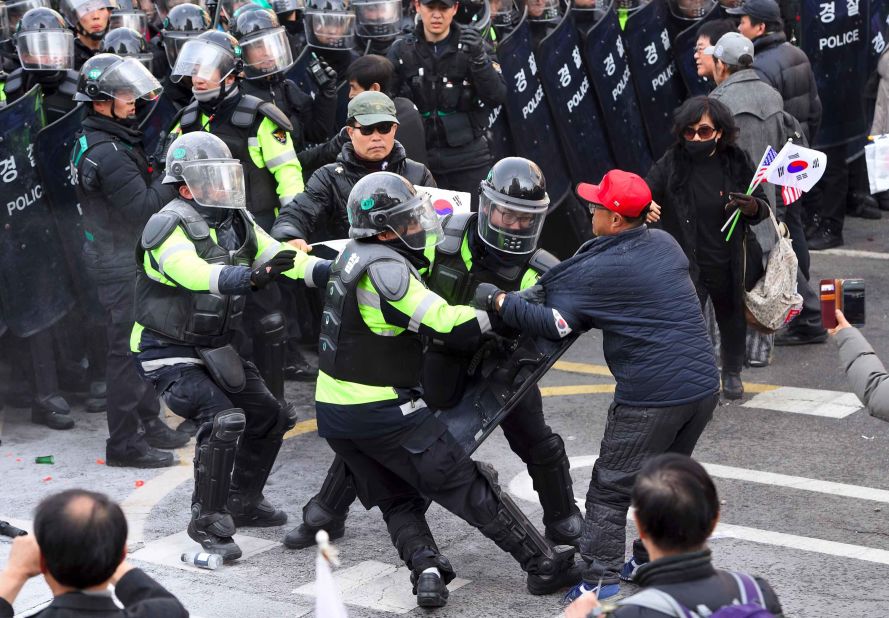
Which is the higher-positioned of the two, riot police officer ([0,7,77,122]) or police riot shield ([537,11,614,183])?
riot police officer ([0,7,77,122])

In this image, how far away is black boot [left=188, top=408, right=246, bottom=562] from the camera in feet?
18.9

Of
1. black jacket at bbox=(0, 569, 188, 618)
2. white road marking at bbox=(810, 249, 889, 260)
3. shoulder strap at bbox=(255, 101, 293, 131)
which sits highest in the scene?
black jacket at bbox=(0, 569, 188, 618)

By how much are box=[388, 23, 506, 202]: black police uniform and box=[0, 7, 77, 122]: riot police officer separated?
1.91m

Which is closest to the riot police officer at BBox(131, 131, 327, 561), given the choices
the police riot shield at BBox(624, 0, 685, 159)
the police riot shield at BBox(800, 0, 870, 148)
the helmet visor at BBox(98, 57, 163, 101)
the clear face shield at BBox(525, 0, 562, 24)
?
the helmet visor at BBox(98, 57, 163, 101)

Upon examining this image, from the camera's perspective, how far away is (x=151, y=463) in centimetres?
708

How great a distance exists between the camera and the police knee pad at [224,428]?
5.74 metres

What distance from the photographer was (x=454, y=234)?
5719 mm

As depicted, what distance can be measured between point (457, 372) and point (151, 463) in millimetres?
2168

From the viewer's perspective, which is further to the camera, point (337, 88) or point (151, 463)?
point (337, 88)

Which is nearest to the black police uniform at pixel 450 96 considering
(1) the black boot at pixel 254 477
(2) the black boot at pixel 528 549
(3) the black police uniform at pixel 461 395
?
(3) the black police uniform at pixel 461 395

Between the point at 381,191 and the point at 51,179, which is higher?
the point at 381,191

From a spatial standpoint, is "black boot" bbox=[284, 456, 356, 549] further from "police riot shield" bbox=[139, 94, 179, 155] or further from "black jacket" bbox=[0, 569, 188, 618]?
"police riot shield" bbox=[139, 94, 179, 155]

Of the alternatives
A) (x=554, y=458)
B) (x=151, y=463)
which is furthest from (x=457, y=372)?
(x=151, y=463)

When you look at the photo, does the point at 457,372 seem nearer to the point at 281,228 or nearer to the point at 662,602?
the point at 281,228
